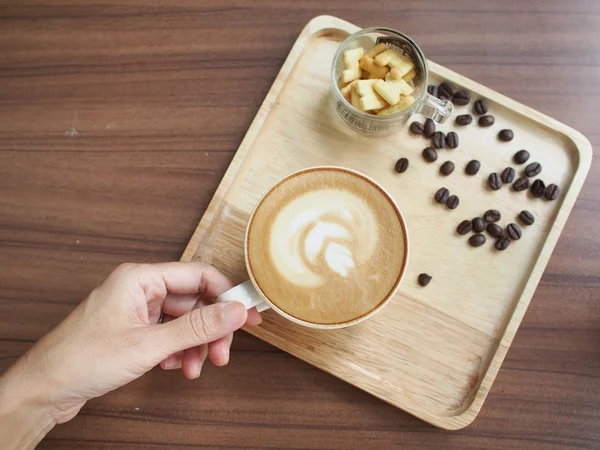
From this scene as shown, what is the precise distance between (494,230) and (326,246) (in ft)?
1.31

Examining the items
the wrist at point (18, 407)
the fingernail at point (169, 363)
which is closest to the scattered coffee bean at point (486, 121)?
the fingernail at point (169, 363)

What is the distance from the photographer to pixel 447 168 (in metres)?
1.21

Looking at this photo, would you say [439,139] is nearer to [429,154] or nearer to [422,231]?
[429,154]

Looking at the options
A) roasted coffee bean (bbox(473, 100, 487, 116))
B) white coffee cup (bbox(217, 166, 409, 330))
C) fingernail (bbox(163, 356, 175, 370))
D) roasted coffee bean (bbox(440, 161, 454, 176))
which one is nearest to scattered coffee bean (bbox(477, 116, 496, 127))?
roasted coffee bean (bbox(473, 100, 487, 116))

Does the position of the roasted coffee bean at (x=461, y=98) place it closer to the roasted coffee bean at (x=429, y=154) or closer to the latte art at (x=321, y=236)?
the roasted coffee bean at (x=429, y=154)

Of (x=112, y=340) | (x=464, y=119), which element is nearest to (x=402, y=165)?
(x=464, y=119)

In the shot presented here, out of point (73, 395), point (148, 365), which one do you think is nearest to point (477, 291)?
point (148, 365)

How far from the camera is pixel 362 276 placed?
1042 mm

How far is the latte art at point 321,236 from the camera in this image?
1.04m

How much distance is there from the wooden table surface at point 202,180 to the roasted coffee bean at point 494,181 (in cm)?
20

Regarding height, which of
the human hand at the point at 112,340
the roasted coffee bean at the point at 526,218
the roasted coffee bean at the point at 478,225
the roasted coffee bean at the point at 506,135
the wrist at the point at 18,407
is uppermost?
the roasted coffee bean at the point at 506,135

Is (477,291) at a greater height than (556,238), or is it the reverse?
(556,238)

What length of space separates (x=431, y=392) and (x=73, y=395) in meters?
0.72

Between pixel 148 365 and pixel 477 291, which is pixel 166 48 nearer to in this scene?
pixel 148 365
